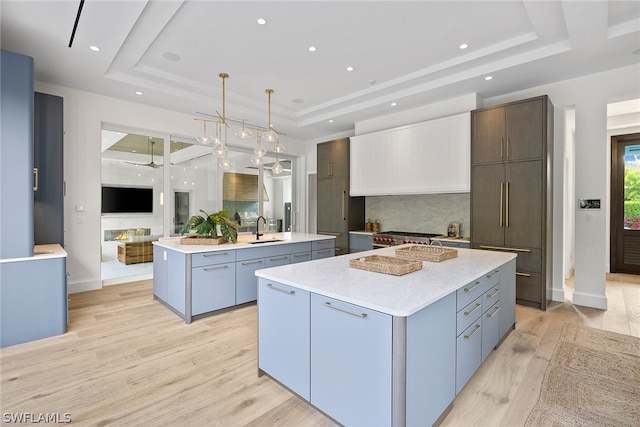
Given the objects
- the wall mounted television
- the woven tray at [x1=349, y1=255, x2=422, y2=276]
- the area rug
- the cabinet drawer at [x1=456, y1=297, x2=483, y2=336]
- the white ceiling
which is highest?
the white ceiling

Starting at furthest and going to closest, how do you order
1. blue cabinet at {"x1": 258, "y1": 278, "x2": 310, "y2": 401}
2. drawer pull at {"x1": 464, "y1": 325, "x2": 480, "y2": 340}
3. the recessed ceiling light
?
the recessed ceiling light, drawer pull at {"x1": 464, "y1": 325, "x2": 480, "y2": 340}, blue cabinet at {"x1": 258, "y1": 278, "x2": 310, "y2": 401}

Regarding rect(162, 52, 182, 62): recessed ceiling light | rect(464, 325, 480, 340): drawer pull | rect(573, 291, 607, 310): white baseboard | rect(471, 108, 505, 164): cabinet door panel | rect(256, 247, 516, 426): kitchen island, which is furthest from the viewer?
rect(471, 108, 505, 164): cabinet door panel

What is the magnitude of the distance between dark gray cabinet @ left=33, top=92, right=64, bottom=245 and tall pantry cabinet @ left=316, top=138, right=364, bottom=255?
13.4 ft

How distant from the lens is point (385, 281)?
178cm

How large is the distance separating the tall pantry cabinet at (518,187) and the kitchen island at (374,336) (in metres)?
1.92

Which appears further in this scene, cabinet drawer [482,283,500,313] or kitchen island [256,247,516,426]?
cabinet drawer [482,283,500,313]

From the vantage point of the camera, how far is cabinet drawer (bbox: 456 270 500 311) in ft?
5.98

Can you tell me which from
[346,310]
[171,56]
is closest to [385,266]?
[346,310]

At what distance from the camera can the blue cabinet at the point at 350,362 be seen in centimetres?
141

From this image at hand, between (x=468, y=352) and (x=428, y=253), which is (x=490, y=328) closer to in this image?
(x=468, y=352)

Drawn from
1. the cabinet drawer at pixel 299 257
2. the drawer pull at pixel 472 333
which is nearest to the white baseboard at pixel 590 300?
the drawer pull at pixel 472 333

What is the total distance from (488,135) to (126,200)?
18.0 ft

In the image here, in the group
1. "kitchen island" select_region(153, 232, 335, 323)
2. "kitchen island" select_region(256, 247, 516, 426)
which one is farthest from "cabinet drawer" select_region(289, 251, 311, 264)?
"kitchen island" select_region(256, 247, 516, 426)

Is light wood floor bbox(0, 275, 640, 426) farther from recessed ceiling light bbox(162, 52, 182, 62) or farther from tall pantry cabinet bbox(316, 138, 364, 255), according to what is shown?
recessed ceiling light bbox(162, 52, 182, 62)
